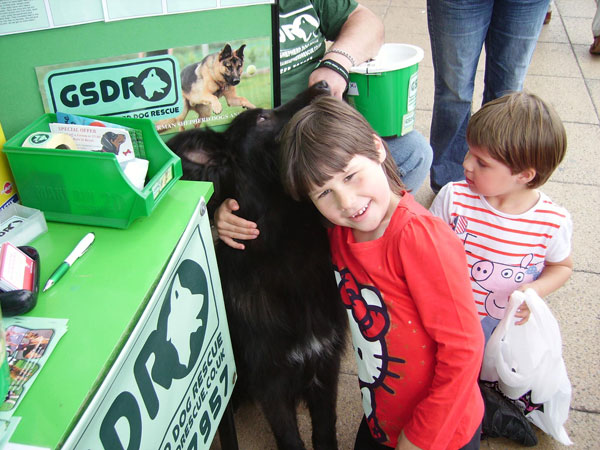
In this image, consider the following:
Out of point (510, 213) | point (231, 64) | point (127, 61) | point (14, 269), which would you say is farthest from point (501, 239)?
point (14, 269)

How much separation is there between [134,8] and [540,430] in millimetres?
1663

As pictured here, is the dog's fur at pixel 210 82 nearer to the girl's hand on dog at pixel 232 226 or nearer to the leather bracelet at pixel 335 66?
the girl's hand on dog at pixel 232 226

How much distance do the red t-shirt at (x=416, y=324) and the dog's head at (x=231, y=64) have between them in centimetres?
45

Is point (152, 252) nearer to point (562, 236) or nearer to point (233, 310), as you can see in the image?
point (233, 310)

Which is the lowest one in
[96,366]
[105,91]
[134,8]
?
[96,366]

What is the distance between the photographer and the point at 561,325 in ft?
6.65

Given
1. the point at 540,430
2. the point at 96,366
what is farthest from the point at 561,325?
the point at 96,366

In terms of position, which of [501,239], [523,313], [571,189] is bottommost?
[571,189]

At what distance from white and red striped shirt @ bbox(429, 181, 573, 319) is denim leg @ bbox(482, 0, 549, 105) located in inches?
38.2

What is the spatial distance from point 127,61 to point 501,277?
1.14m

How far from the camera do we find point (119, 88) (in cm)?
118

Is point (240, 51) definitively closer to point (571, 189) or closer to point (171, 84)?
point (171, 84)

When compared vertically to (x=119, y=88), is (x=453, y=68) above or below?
below

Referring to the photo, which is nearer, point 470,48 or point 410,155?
point 410,155
